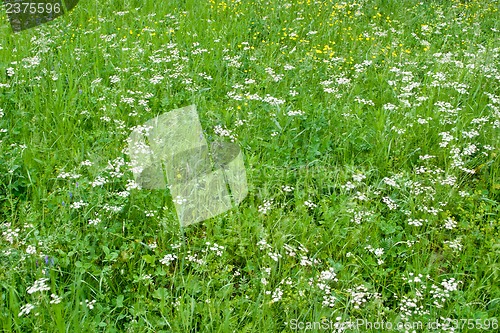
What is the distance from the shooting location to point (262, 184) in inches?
147

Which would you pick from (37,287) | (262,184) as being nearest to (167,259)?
(37,287)

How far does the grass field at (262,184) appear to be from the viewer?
274 cm

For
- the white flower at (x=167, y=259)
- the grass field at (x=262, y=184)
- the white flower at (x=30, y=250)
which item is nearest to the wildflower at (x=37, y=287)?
the grass field at (x=262, y=184)

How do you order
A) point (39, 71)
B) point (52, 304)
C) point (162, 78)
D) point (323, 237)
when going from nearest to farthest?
point (52, 304)
point (323, 237)
point (162, 78)
point (39, 71)

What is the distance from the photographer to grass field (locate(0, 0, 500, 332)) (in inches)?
108

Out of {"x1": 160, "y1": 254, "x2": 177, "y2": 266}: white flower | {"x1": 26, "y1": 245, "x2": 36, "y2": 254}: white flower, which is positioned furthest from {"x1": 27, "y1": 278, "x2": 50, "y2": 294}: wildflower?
{"x1": 160, "y1": 254, "x2": 177, "y2": 266}: white flower

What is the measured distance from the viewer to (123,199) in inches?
132

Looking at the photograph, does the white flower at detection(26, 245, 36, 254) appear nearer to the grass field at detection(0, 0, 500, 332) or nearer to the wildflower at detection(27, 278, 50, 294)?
the grass field at detection(0, 0, 500, 332)

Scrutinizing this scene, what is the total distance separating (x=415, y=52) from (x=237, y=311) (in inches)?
173

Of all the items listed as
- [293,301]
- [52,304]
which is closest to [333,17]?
[293,301]

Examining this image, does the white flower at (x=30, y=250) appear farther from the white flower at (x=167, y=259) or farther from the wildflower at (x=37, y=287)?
the white flower at (x=167, y=259)

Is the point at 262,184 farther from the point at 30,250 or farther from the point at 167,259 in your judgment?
the point at 30,250

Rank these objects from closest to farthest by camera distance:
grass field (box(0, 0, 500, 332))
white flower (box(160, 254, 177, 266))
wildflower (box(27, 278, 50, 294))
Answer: wildflower (box(27, 278, 50, 294)) < grass field (box(0, 0, 500, 332)) < white flower (box(160, 254, 177, 266))

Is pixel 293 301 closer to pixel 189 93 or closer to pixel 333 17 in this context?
pixel 189 93
